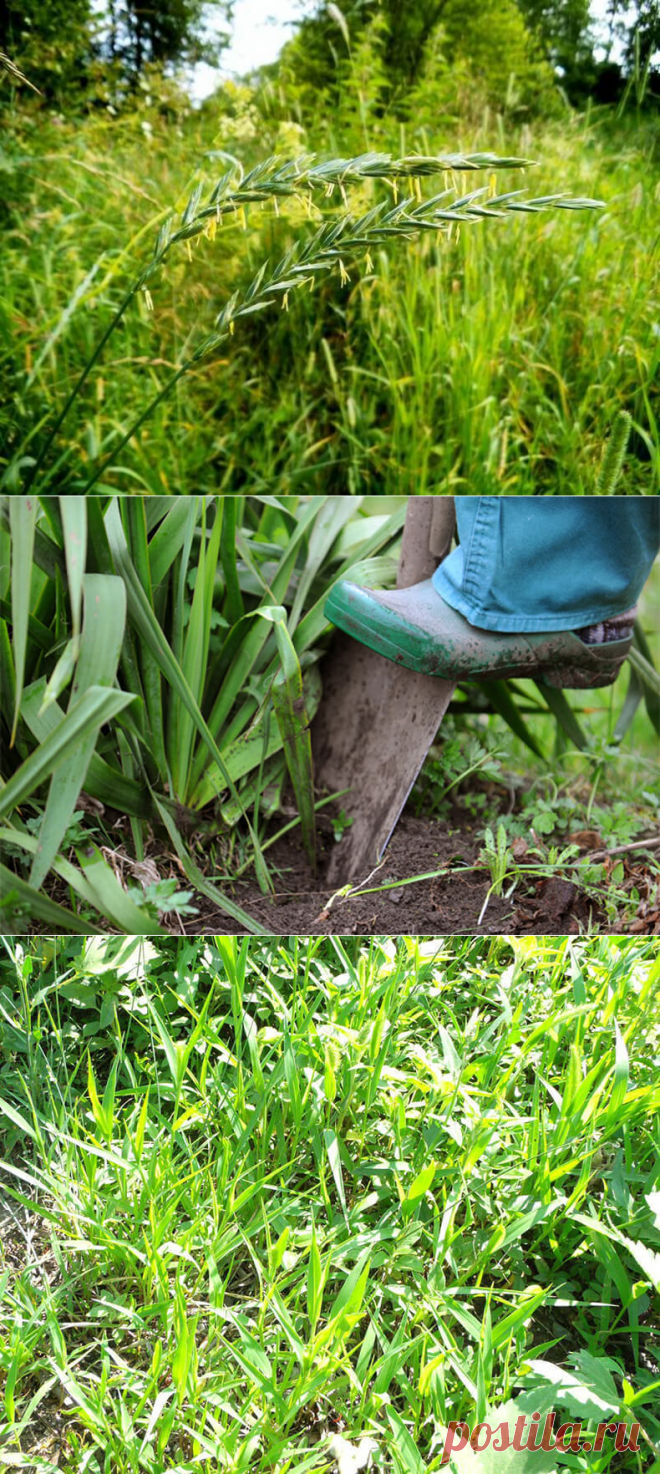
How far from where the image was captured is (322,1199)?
1.16 meters

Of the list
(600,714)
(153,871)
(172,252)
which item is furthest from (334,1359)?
(172,252)

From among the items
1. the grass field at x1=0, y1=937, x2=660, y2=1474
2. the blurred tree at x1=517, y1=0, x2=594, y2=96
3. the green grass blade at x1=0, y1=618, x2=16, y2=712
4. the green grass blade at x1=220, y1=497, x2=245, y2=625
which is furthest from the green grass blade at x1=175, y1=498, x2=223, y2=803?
the blurred tree at x1=517, y1=0, x2=594, y2=96

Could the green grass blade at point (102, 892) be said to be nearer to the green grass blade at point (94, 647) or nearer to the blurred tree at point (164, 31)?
the green grass blade at point (94, 647)

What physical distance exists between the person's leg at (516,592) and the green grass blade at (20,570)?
389 mm

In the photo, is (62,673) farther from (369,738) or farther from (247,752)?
(369,738)

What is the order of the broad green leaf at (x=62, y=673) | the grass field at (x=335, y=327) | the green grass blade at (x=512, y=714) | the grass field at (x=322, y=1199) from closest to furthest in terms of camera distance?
the grass field at (x=322, y=1199) < the broad green leaf at (x=62, y=673) < the green grass blade at (x=512, y=714) < the grass field at (x=335, y=327)

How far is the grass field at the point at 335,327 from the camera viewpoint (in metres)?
2.05

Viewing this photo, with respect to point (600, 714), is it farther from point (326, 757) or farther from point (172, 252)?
point (172, 252)

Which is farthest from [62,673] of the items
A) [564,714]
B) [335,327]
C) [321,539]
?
[335,327]

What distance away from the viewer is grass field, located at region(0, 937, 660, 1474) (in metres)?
0.99

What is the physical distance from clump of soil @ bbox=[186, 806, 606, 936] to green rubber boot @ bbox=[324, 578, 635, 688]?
0.25 metres

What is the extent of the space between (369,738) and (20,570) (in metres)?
0.52

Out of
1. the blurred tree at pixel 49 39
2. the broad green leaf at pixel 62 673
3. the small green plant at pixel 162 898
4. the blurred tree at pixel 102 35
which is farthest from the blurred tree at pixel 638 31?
the small green plant at pixel 162 898

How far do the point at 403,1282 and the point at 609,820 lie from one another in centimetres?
67
